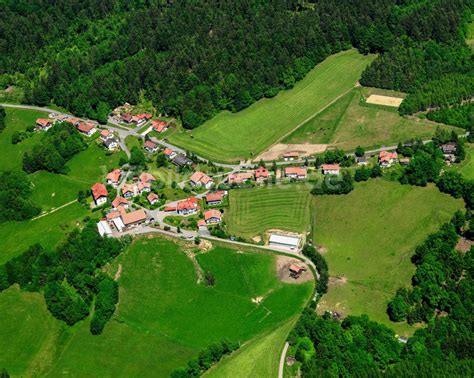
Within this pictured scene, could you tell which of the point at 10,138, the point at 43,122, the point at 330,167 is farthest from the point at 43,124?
the point at 330,167

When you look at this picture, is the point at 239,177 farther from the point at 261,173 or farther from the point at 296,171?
the point at 296,171

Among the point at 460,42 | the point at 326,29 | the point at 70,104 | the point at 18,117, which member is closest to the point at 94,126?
the point at 70,104

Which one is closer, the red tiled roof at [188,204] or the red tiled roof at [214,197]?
the red tiled roof at [188,204]

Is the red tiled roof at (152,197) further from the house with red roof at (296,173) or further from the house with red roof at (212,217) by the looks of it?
the house with red roof at (296,173)

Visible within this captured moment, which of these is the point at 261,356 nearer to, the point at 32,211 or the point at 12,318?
the point at 12,318

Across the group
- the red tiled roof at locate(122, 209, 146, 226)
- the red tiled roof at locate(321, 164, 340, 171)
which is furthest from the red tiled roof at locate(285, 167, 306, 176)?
the red tiled roof at locate(122, 209, 146, 226)

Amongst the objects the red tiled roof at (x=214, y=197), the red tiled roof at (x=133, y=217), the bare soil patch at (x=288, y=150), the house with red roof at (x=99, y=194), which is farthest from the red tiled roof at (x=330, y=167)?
the house with red roof at (x=99, y=194)
